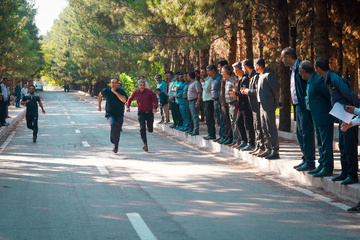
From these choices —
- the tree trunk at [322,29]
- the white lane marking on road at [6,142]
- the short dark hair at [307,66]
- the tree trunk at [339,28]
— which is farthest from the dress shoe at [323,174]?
the tree trunk at [339,28]

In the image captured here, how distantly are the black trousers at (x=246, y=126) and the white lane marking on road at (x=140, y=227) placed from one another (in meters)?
6.07

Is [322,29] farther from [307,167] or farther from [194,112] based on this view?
[307,167]

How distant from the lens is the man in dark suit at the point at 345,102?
24.9 feet

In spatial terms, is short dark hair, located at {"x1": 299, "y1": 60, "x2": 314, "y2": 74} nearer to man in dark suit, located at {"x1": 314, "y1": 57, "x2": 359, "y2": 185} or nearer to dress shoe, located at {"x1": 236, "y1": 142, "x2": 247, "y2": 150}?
man in dark suit, located at {"x1": 314, "y1": 57, "x2": 359, "y2": 185}

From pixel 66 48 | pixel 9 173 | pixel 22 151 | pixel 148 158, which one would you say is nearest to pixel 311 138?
pixel 148 158

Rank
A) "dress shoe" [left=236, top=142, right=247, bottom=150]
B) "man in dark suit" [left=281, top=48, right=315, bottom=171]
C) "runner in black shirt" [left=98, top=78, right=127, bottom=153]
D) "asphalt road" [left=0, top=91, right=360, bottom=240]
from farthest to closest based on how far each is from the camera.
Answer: "runner in black shirt" [left=98, top=78, right=127, bottom=153]
"dress shoe" [left=236, top=142, right=247, bottom=150]
"man in dark suit" [left=281, top=48, right=315, bottom=171]
"asphalt road" [left=0, top=91, right=360, bottom=240]

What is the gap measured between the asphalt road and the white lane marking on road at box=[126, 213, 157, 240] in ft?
0.04

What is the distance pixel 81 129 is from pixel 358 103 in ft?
52.3

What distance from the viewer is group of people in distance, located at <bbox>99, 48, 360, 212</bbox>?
7.91 meters

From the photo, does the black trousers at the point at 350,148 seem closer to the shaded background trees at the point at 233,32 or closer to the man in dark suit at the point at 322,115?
the man in dark suit at the point at 322,115

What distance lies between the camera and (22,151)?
1459 cm

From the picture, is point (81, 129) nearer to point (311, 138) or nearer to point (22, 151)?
point (22, 151)

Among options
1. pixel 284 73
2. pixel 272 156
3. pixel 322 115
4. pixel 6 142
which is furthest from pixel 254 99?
pixel 6 142

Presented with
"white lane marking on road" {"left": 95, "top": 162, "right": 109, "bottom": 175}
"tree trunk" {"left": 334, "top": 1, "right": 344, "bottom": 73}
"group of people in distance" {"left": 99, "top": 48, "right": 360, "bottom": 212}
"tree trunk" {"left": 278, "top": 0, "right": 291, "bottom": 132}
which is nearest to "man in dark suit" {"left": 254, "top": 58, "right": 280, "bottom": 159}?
"group of people in distance" {"left": 99, "top": 48, "right": 360, "bottom": 212}
